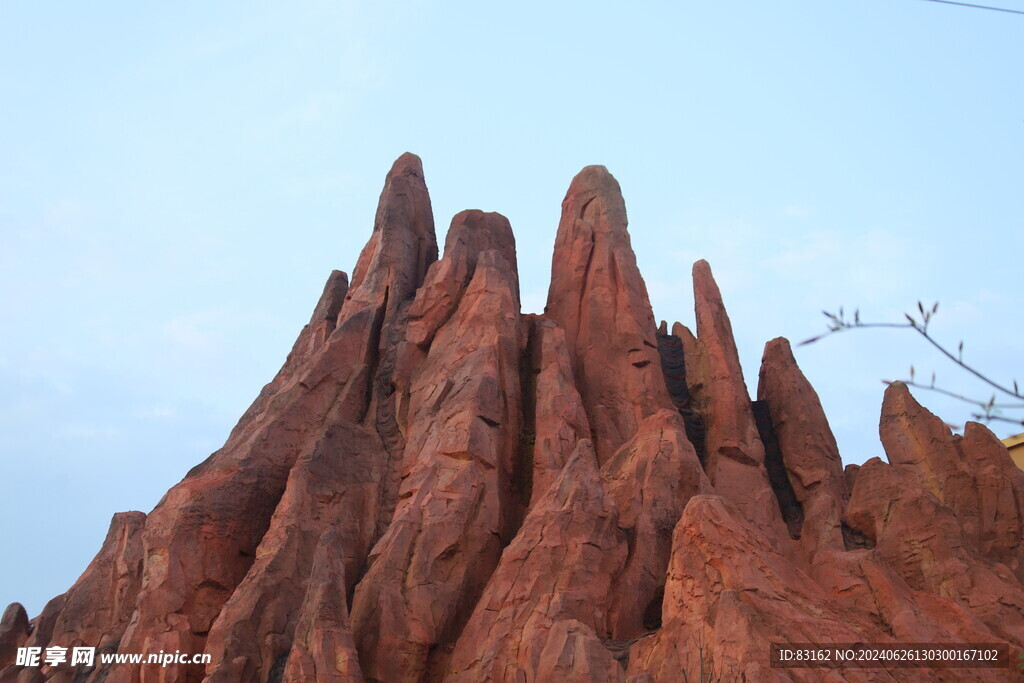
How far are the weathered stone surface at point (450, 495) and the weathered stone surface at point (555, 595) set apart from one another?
937 mm

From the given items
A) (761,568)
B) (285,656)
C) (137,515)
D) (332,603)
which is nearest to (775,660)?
(761,568)

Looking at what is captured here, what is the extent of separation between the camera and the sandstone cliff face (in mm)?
17172

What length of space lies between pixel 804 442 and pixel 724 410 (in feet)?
7.22

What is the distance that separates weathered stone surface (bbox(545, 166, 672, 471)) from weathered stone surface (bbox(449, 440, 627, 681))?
16.9ft

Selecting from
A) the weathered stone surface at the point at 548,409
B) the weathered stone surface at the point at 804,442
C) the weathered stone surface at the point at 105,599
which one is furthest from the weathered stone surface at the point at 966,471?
the weathered stone surface at the point at 105,599

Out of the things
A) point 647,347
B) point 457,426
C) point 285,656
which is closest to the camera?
point 285,656

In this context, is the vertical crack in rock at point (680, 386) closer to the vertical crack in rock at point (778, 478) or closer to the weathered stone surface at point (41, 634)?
the vertical crack in rock at point (778, 478)

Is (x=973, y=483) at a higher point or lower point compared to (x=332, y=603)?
higher

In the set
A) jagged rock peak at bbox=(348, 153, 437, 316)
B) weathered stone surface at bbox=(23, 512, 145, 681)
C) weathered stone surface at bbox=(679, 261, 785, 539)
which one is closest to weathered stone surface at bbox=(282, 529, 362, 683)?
weathered stone surface at bbox=(23, 512, 145, 681)

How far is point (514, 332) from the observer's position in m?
25.3

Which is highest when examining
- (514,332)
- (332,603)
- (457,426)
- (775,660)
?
(514,332)

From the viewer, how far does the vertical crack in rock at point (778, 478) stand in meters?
25.1

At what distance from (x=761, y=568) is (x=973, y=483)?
9358 millimetres

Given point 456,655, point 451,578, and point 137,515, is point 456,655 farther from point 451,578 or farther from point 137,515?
point 137,515
